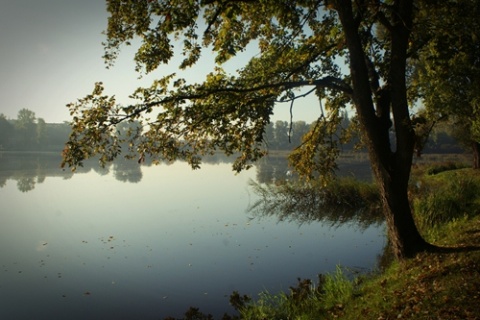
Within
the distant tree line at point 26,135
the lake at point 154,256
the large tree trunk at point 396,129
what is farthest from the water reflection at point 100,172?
the distant tree line at point 26,135

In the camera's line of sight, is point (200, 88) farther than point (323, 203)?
No

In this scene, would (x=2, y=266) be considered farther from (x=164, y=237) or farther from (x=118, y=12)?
(x=118, y=12)

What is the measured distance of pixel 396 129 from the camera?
7695mm

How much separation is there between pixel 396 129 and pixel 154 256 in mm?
9878

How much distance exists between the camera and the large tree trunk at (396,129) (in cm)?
748

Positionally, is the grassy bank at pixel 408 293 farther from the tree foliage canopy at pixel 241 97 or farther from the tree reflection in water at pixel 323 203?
the tree reflection in water at pixel 323 203

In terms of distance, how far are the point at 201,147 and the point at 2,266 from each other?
367 inches

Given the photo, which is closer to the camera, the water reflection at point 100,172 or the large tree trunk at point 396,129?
the large tree trunk at point 396,129

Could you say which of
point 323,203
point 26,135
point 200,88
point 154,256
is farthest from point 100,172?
point 26,135

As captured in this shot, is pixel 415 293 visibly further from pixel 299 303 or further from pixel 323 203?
pixel 323 203

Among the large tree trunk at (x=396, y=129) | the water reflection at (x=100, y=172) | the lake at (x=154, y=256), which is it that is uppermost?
the large tree trunk at (x=396, y=129)

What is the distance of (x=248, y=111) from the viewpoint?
26.4 feet

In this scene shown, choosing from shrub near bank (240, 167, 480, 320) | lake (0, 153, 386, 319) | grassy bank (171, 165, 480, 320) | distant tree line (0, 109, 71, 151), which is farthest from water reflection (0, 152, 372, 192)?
distant tree line (0, 109, 71, 151)

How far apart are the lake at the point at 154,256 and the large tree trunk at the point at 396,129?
3.57 metres
